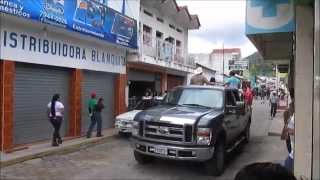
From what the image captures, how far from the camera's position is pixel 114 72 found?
2059cm

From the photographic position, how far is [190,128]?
31.0 feet

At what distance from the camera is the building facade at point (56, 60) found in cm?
1285

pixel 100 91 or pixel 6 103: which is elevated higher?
pixel 100 91

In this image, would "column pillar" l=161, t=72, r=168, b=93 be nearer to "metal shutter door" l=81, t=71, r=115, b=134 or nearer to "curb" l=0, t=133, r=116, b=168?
"metal shutter door" l=81, t=71, r=115, b=134

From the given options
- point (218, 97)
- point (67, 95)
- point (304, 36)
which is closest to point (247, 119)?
point (218, 97)

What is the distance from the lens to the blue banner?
12.7 metres

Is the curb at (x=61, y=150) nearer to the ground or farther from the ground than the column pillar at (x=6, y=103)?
nearer to the ground

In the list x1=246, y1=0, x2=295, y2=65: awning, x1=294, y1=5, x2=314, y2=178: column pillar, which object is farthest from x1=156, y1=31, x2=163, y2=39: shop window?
x1=294, y1=5, x2=314, y2=178: column pillar

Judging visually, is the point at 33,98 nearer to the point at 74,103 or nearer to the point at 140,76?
the point at 74,103

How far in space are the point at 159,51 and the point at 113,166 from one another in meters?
13.9

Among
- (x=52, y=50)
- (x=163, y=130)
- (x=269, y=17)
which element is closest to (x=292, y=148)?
(x=269, y=17)

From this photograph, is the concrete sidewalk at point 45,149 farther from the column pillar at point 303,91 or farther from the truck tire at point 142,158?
the column pillar at point 303,91

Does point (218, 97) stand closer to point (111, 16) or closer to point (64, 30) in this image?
point (64, 30)

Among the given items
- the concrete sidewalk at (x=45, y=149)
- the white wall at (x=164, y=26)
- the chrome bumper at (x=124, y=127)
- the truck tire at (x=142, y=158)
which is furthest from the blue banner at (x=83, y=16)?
the truck tire at (x=142, y=158)
